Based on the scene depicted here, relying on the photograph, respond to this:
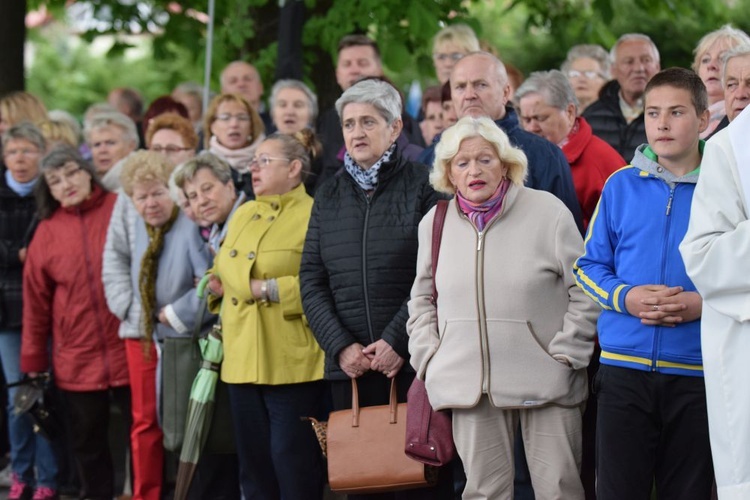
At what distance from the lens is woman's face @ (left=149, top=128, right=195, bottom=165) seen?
26.7 ft

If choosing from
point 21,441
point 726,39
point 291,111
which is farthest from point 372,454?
point 21,441

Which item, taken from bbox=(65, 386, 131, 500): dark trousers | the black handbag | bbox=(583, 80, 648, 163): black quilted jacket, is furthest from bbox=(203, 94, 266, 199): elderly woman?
bbox=(583, 80, 648, 163): black quilted jacket

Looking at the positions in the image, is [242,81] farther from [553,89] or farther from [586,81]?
[553,89]

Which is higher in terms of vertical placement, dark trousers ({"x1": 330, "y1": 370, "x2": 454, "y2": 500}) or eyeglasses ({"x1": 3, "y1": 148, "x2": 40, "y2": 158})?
eyeglasses ({"x1": 3, "y1": 148, "x2": 40, "y2": 158})

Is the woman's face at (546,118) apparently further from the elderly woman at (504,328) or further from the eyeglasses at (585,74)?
the eyeglasses at (585,74)

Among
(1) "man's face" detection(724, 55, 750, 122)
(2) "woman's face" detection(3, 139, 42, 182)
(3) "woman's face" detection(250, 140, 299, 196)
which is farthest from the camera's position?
(2) "woman's face" detection(3, 139, 42, 182)

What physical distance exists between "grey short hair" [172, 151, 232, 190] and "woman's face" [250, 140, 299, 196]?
392 mm

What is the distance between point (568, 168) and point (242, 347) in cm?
181

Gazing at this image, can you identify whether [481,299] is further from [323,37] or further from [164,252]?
[323,37]

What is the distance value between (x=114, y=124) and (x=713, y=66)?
4190 millimetres

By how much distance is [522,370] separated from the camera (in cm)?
527

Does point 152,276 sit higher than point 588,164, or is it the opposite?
point 588,164

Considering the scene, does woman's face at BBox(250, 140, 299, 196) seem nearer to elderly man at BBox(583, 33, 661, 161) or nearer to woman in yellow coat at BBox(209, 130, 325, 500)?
woman in yellow coat at BBox(209, 130, 325, 500)

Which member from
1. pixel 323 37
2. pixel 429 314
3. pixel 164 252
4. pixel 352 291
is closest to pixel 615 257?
pixel 429 314
